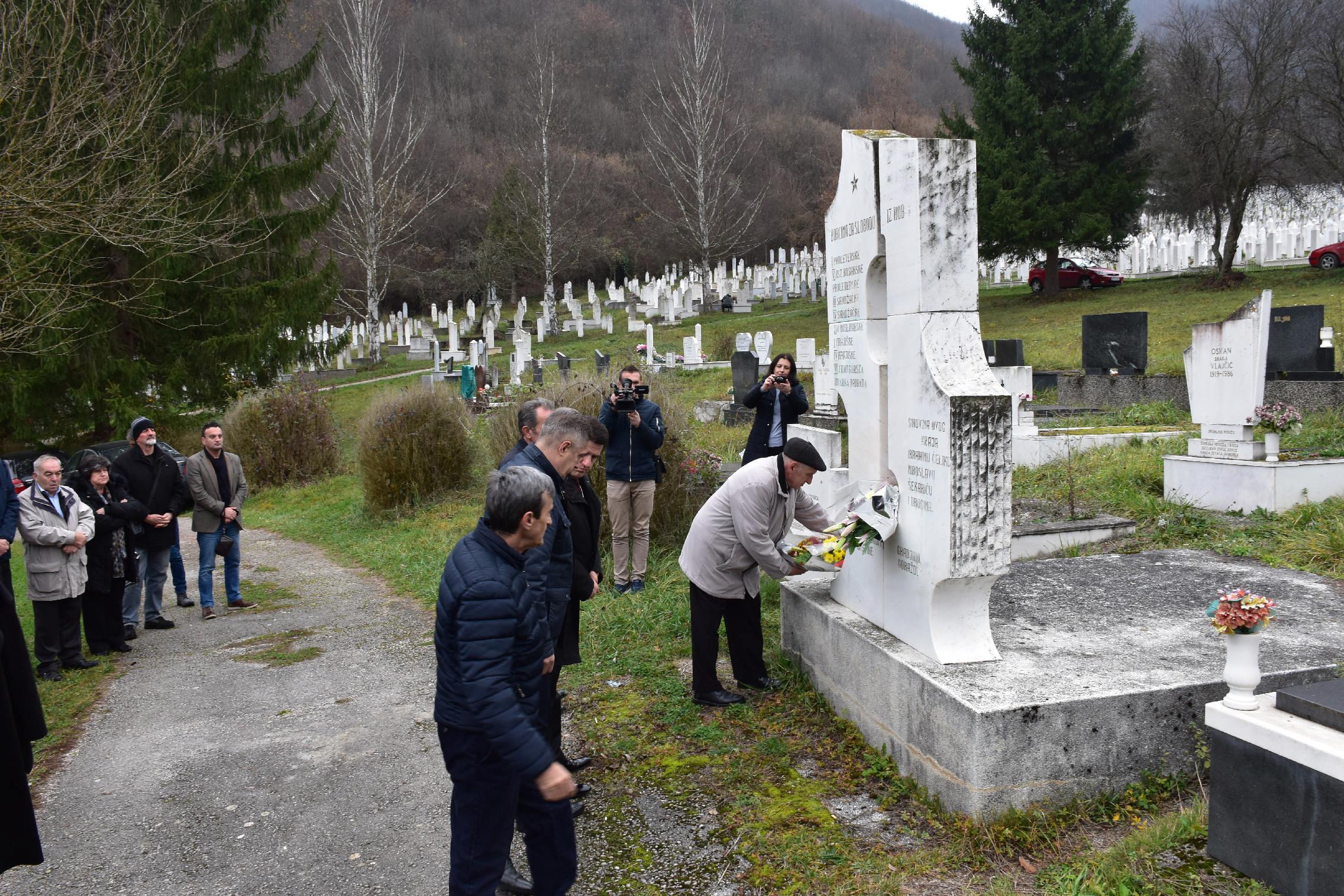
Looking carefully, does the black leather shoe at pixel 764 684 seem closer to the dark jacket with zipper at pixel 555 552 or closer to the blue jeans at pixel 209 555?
the dark jacket with zipper at pixel 555 552

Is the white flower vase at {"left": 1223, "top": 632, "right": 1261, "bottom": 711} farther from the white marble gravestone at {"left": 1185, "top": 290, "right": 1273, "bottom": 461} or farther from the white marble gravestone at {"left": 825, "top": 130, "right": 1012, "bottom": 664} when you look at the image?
the white marble gravestone at {"left": 1185, "top": 290, "right": 1273, "bottom": 461}

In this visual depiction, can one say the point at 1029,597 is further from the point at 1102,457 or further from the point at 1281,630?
the point at 1102,457

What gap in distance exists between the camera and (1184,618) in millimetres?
4922

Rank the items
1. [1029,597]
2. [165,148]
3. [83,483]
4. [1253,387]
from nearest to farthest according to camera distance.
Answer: [1029,597]
[83,483]
[1253,387]
[165,148]

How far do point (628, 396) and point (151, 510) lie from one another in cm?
404

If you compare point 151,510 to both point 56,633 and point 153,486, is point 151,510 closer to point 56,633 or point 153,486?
point 153,486

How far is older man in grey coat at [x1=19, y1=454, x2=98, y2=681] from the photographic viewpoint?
6336 millimetres

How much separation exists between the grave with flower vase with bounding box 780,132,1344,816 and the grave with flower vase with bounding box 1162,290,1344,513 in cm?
311

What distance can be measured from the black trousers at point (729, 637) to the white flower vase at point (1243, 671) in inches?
99.1

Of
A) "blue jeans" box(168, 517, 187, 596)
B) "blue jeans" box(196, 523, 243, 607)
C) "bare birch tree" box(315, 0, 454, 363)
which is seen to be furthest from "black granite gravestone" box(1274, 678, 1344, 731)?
"bare birch tree" box(315, 0, 454, 363)

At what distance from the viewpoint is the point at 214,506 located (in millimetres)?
8055

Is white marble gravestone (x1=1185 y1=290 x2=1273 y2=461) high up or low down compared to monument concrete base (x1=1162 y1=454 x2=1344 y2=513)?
up

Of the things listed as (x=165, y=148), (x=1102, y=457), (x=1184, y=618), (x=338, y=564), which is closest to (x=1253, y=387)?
(x=1102, y=457)

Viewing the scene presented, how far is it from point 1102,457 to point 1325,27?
2949 cm
